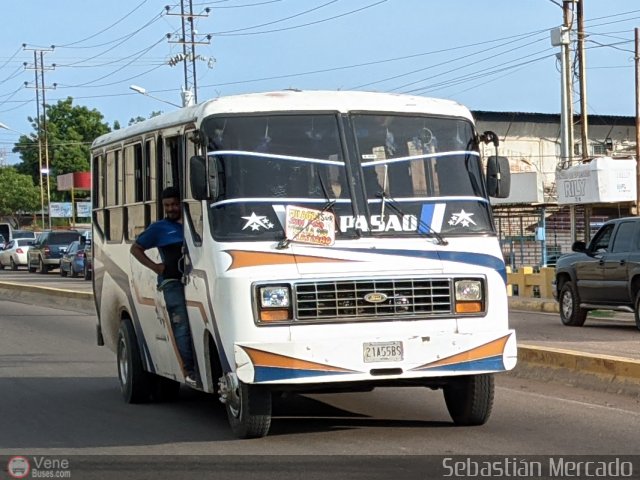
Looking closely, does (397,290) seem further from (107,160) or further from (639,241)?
(639,241)

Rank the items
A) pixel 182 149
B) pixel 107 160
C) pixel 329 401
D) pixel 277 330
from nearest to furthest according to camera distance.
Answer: pixel 277 330
pixel 182 149
pixel 329 401
pixel 107 160

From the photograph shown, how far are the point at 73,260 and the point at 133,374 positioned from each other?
114ft

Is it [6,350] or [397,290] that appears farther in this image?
[6,350]

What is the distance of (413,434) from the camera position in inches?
362

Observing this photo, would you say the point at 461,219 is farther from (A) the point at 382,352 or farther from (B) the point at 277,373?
(B) the point at 277,373

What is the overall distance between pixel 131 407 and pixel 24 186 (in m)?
88.3

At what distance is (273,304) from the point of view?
841cm

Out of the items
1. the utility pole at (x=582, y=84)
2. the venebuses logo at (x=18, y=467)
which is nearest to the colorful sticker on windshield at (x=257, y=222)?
the venebuses logo at (x=18, y=467)

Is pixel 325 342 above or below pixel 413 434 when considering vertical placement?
above

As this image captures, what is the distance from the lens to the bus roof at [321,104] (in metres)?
9.19

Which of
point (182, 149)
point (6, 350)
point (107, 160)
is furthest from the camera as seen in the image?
point (6, 350)

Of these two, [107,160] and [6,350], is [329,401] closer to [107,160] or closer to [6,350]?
[107,160]

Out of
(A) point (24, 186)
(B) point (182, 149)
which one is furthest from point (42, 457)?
(A) point (24, 186)

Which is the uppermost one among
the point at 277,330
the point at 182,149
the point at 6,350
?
the point at 182,149
